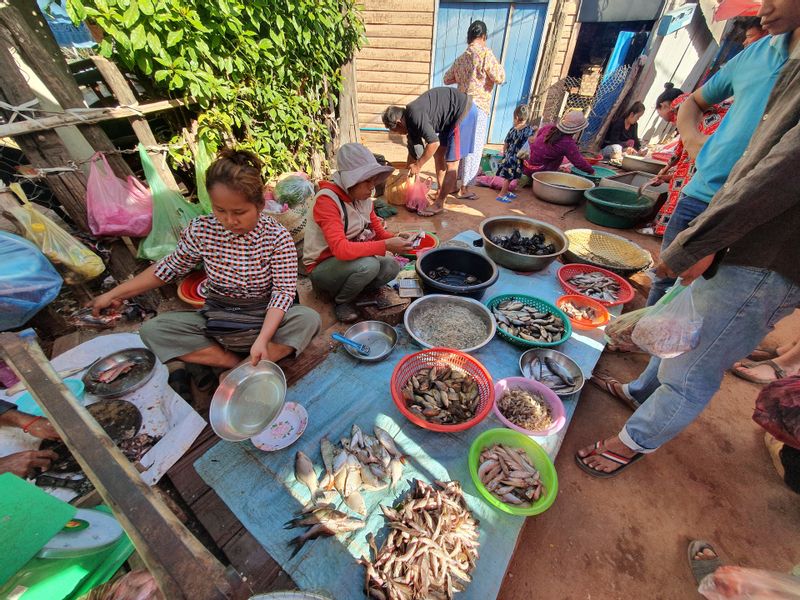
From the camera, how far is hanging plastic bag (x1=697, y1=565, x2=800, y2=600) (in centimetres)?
104

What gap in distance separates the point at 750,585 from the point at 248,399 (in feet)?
8.26

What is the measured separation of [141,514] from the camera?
0.83m

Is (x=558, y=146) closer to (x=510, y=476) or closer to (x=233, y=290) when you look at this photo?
(x=510, y=476)

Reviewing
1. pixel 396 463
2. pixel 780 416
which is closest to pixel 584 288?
pixel 780 416

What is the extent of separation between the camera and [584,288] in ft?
12.1

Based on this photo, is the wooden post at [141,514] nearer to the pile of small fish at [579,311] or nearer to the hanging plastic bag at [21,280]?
the hanging plastic bag at [21,280]

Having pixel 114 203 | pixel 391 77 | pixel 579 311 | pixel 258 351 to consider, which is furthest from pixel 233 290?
pixel 391 77

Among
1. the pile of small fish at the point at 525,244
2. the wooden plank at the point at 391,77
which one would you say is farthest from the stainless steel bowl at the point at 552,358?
the wooden plank at the point at 391,77

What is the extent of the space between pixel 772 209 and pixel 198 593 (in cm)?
218

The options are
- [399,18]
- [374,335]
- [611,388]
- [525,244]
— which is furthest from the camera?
[399,18]

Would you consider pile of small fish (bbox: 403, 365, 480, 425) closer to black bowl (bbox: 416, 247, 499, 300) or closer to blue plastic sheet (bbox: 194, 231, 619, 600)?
blue plastic sheet (bbox: 194, 231, 619, 600)

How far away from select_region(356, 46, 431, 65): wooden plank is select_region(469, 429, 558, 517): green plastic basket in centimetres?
1043

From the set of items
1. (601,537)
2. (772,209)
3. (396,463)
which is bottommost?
(601,537)

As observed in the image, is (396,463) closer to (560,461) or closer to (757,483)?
(560,461)
